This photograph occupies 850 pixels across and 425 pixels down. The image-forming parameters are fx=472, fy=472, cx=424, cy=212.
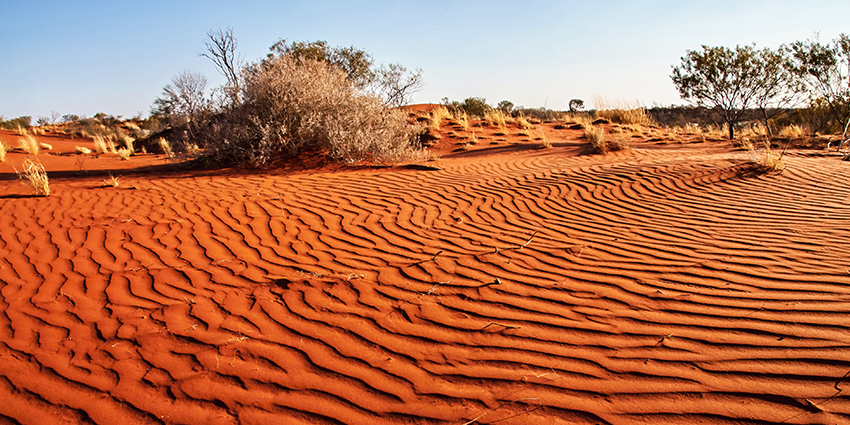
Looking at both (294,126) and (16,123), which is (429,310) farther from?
(16,123)

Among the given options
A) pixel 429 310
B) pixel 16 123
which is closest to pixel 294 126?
pixel 429 310

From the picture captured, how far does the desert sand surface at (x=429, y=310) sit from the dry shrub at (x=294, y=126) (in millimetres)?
3440

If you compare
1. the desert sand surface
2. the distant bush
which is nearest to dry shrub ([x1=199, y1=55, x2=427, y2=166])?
the desert sand surface

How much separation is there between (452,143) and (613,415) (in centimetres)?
1246

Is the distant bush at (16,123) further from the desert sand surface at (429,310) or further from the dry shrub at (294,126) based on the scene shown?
the desert sand surface at (429,310)

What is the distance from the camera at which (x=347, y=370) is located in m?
2.60

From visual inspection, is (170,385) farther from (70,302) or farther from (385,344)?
(70,302)

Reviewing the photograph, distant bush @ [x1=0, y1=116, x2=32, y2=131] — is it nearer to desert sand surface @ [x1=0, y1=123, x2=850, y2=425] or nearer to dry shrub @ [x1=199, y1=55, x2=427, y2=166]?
dry shrub @ [x1=199, y1=55, x2=427, y2=166]

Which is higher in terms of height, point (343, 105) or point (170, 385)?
point (343, 105)

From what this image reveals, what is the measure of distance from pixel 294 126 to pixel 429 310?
25.7 feet

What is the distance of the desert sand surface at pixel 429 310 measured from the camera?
2320 mm

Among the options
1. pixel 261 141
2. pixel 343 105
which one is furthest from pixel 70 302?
pixel 343 105

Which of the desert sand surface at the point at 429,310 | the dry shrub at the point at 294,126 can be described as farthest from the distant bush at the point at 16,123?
the desert sand surface at the point at 429,310

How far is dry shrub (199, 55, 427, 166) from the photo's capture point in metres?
9.62
